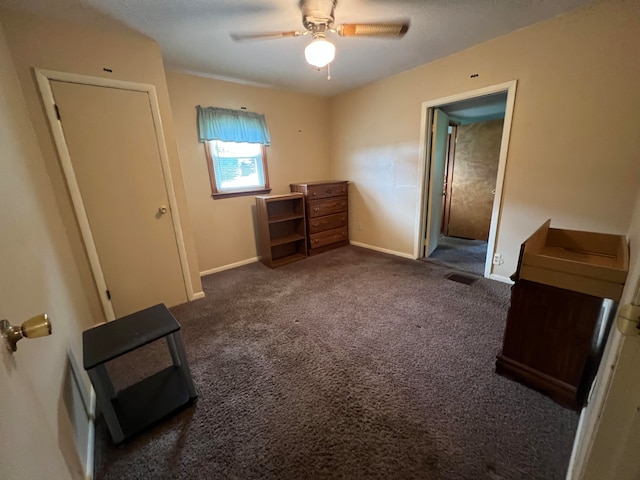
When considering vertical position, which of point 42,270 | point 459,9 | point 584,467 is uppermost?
point 459,9

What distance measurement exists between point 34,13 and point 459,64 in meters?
3.51

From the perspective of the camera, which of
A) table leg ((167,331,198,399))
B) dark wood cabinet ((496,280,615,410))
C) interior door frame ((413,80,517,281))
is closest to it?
dark wood cabinet ((496,280,615,410))

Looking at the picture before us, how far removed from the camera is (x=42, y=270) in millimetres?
1226

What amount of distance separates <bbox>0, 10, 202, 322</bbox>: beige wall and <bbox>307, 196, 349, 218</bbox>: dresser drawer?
1.87 metres

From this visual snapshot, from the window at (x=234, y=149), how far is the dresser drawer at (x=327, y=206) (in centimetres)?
69

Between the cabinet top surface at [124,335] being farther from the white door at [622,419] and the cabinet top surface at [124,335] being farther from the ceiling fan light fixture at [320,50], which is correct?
the ceiling fan light fixture at [320,50]

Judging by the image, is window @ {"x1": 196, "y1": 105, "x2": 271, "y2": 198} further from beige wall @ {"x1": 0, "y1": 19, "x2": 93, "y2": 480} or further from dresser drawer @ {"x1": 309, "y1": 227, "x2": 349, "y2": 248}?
beige wall @ {"x1": 0, "y1": 19, "x2": 93, "y2": 480}

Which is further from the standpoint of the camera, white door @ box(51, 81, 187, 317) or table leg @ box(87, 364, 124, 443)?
white door @ box(51, 81, 187, 317)

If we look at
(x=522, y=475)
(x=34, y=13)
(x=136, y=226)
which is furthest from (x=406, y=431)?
(x=34, y=13)

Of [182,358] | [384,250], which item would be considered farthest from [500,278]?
[182,358]

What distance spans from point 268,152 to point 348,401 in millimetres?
3189

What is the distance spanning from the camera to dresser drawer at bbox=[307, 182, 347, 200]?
3.62 m

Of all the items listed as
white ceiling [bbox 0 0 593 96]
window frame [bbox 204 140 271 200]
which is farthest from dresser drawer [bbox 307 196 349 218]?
white ceiling [bbox 0 0 593 96]

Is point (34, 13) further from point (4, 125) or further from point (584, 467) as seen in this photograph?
point (584, 467)
